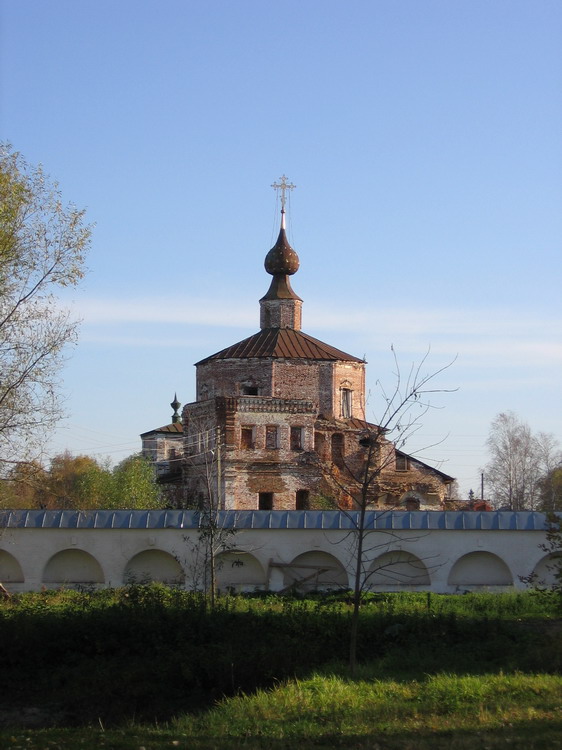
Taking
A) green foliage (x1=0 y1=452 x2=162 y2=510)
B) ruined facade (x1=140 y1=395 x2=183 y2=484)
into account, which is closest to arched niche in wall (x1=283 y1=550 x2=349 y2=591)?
green foliage (x1=0 y1=452 x2=162 y2=510)

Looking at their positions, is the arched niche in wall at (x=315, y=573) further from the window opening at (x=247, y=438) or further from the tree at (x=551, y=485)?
the tree at (x=551, y=485)

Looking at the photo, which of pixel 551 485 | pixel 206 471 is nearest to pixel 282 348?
pixel 206 471

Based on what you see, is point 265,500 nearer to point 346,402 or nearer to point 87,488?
point 346,402

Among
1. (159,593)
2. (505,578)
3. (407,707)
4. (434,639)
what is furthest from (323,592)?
(407,707)

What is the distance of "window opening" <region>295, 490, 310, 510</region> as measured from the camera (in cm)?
3766

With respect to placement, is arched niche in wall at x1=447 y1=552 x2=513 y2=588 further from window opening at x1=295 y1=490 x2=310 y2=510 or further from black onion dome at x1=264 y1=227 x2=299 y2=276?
black onion dome at x1=264 y1=227 x2=299 y2=276

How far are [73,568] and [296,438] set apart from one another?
13.8 meters

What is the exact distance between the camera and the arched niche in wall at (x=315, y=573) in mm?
25250

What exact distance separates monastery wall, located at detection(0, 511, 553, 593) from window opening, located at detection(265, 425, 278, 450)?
12.1m

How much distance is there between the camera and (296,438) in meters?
38.4

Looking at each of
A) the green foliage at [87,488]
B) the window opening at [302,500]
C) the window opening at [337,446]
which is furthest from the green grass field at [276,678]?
the window opening at [337,446]

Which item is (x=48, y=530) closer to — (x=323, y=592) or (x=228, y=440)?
(x=323, y=592)

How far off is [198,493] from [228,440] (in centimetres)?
300

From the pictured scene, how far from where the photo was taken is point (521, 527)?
25219 mm
